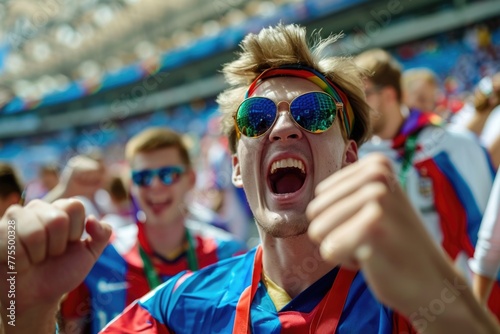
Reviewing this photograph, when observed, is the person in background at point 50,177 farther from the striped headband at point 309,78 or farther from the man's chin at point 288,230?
the man's chin at point 288,230

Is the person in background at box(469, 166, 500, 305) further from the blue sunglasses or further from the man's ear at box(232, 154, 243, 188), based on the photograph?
the blue sunglasses

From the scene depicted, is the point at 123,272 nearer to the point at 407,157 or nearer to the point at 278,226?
the point at 278,226

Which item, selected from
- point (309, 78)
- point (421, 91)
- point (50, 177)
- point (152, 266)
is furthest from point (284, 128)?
point (50, 177)

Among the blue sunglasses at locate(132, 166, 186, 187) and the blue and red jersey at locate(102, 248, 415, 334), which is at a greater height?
the blue sunglasses at locate(132, 166, 186, 187)

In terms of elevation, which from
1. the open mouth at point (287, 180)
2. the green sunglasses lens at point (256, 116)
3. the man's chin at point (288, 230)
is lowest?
the man's chin at point (288, 230)

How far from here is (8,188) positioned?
3385 millimetres

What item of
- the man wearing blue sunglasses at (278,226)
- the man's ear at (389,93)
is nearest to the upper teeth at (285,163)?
the man wearing blue sunglasses at (278,226)

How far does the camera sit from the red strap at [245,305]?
1.64 metres

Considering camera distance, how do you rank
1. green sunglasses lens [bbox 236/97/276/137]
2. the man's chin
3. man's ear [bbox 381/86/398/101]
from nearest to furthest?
the man's chin → green sunglasses lens [bbox 236/97/276/137] → man's ear [bbox 381/86/398/101]

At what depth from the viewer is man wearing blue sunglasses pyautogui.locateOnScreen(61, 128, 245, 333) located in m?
2.79

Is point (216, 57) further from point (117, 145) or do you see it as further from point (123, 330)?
point (123, 330)

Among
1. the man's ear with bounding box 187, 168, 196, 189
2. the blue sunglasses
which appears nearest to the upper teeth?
the blue sunglasses

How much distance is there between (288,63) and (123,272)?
1.76 m

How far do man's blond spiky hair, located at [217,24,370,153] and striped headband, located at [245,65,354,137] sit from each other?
0.08 ft
